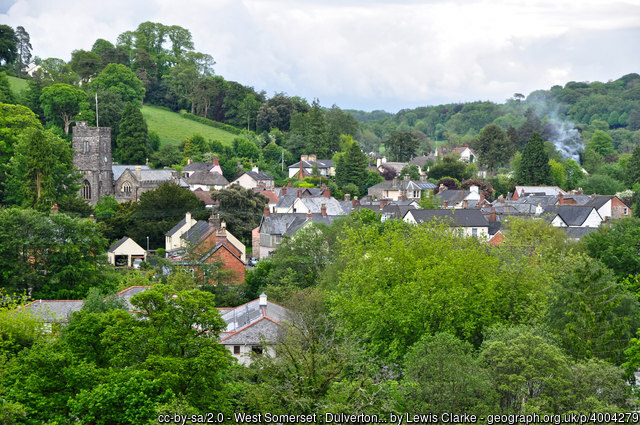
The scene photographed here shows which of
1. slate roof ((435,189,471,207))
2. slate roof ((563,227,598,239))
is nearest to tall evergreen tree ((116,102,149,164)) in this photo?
slate roof ((435,189,471,207))

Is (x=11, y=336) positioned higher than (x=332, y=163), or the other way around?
(x=332, y=163)

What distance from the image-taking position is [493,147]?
11512cm

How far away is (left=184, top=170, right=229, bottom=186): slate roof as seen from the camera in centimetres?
8869

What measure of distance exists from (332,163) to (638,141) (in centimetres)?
9801

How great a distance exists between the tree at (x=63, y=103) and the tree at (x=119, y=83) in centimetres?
769

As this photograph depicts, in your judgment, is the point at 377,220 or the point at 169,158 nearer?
the point at 377,220

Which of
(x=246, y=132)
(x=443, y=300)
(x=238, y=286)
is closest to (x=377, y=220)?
(x=238, y=286)

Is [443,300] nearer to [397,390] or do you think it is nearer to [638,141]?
[397,390]

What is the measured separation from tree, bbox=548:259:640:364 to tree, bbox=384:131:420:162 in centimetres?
9062

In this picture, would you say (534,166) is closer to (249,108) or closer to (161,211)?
(249,108)

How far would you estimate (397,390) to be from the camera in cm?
2283

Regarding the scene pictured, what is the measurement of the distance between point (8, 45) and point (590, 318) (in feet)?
333

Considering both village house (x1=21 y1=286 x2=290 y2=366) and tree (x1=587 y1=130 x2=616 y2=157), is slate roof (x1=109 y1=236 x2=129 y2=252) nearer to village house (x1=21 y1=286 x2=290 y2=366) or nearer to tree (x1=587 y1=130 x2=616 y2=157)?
village house (x1=21 y1=286 x2=290 y2=366)

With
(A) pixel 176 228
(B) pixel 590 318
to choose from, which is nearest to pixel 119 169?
(A) pixel 176 228
